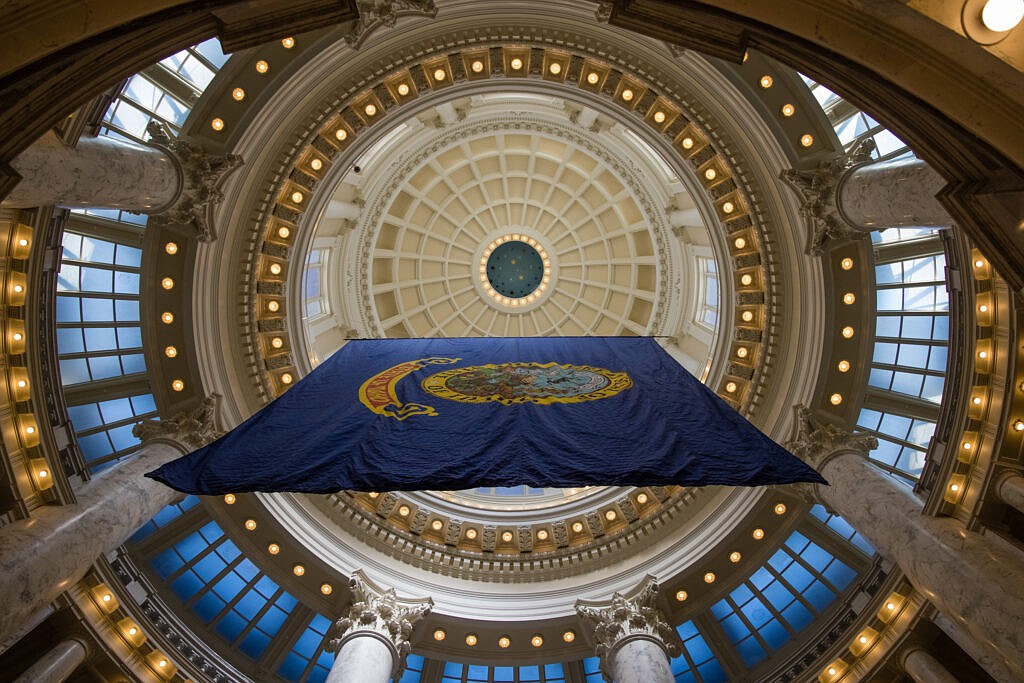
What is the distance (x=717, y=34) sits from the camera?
21.1 feet

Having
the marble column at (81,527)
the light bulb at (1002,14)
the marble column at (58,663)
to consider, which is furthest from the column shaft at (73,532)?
the light bulb at (1002,14)

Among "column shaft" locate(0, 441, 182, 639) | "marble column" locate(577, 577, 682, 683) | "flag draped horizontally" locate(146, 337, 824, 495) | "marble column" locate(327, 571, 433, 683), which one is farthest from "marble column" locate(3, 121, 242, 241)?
"marble column" locate(577, 577, 682, 683)

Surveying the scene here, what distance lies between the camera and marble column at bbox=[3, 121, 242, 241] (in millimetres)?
8977

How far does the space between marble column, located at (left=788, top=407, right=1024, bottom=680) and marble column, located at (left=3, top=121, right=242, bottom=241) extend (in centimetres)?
1558

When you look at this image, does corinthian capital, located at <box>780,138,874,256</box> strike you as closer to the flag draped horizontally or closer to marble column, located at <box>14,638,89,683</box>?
the flag draped horizontally

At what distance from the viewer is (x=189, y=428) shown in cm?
1493

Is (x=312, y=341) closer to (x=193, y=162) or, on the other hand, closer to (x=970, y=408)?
(x=193, y=162)

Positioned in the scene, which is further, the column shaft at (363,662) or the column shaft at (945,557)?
the column shaft at (363,662)

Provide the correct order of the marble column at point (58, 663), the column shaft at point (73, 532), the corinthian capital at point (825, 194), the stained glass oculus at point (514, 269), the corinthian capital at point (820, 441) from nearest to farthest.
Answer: the column shaft at point (73, 532), the marble column at point (58, 663), the corinthian capital at point (825, 194), the corinthian capital at point (820, 441), the stained glass oculus at point (514, 269)

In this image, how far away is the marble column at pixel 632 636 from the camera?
14172mm

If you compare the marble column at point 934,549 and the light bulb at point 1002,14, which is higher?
the light bulb at point 1002,14

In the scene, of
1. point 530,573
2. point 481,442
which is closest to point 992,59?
point 481,442

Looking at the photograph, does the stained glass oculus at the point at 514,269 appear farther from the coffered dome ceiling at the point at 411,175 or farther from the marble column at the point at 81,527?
the marble column at the point at 81,527

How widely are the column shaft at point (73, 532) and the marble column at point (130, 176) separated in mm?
5711
